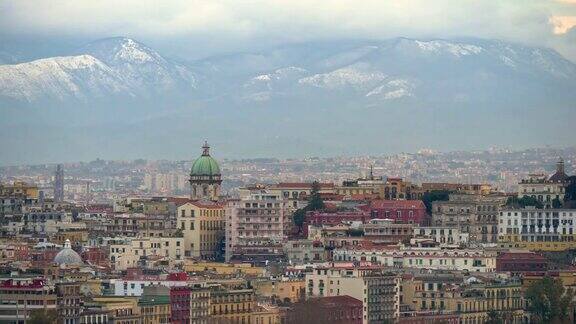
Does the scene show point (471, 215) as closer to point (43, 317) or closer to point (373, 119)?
point (43, 317)

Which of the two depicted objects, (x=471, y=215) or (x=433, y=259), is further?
(x=471, y=215)

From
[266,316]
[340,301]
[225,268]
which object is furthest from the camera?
[225,268]

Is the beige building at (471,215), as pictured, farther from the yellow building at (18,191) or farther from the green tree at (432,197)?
the yellow building at (18,191)

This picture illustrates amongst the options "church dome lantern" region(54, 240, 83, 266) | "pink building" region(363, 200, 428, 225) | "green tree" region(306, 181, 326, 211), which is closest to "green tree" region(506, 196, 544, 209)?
"pink building" region(363, 200, 428, 225)

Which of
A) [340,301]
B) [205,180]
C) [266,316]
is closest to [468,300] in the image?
[340,301]

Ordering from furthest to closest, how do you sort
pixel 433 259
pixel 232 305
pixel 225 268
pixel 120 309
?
pixel 433 259 < pixel 225 268 < pixel 232 305 < pixel 120 309

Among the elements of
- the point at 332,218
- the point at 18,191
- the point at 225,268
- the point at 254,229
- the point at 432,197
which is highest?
the point at 18,191

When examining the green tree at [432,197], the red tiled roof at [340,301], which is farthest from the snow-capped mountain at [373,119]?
the red tiled roof at [340,301]

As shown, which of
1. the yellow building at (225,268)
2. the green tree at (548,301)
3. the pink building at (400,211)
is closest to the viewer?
the green tree at (548,301)
